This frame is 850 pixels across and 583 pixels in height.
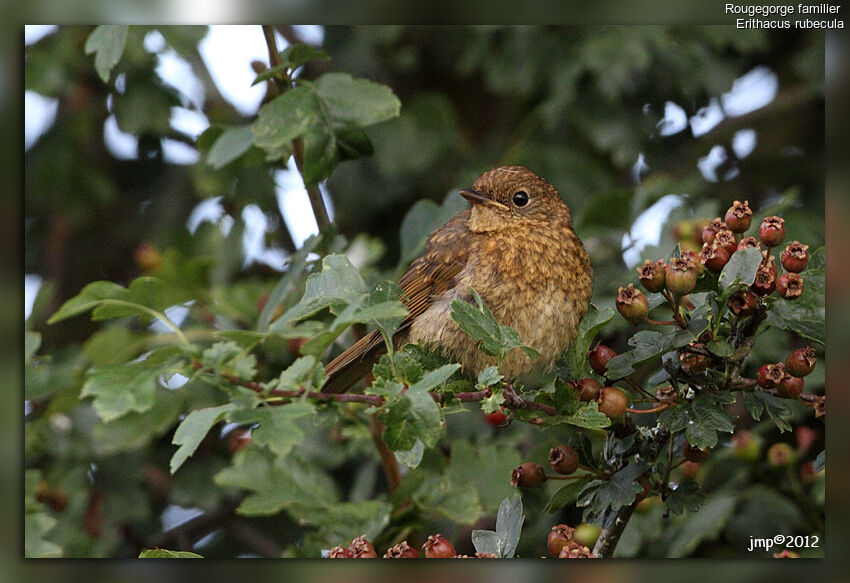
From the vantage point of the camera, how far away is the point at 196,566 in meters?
1.54

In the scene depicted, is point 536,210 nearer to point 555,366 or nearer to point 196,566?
point 555,366

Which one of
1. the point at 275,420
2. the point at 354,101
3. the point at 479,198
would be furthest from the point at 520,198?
the point at 275,420

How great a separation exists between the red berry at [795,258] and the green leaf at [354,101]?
0.85 metres

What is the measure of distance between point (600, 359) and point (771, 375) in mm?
287

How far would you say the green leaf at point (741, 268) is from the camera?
148 cm

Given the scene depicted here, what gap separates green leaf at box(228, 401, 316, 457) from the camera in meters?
1.26

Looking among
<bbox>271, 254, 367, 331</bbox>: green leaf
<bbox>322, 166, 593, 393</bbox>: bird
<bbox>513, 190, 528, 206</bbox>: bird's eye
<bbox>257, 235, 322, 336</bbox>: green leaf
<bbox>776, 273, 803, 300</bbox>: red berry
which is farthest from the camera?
<bbox>513, 190, 528, 206</bbox>: bird's eye

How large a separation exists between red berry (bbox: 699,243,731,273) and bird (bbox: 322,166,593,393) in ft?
1.63

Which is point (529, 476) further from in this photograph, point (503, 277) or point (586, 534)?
point (503, 277)

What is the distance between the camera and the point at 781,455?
2062 mm

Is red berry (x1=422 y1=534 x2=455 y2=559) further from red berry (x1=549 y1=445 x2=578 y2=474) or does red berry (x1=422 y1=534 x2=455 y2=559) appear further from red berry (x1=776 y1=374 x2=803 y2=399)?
red berry (x1=776 y1=374 x2=803 y2=399)

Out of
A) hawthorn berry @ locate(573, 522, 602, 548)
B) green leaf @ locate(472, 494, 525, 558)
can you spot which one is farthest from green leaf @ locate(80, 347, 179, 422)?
hawthorn berry @ locate(573, 522, 602, 548)

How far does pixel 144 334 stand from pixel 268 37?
1028 mm

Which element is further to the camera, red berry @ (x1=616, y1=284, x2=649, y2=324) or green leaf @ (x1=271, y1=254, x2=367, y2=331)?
red berry @ (x1=616, y1=284, x2=649, y2=324)
